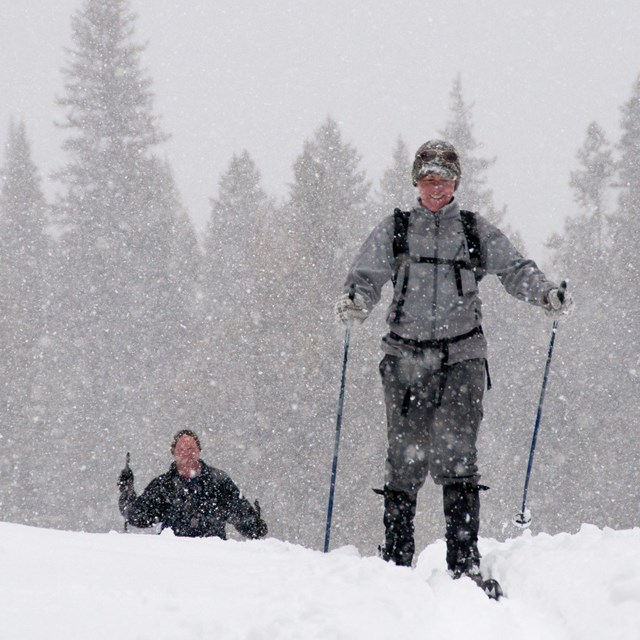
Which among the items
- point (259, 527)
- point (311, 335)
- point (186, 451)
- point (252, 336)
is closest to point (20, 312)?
point (252, 336)

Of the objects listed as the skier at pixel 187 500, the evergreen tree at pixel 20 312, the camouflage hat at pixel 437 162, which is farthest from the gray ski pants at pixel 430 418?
the evergreen tree at pixel 20 312

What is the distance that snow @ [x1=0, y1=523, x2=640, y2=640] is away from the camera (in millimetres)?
2648

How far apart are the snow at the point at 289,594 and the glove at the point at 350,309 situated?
1456 millimetres

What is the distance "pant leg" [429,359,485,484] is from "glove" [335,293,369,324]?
637 mm

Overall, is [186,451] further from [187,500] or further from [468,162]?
[468,162]

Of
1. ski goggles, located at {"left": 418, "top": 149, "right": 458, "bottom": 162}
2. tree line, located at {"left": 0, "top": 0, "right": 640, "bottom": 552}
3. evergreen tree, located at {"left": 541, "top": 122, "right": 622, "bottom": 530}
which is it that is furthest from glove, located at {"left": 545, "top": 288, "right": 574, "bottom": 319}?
evergreen tree, located at {"left": 541, "top": 122, "right": 622, "bottom": 530}

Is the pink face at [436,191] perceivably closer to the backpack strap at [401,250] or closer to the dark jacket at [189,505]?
the backpack strap at [401,250]

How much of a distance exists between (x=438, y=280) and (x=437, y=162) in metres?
0.78

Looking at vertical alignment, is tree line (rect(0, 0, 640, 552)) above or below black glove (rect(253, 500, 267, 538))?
above

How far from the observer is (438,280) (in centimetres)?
469

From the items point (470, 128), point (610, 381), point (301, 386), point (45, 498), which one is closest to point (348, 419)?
point (301, 386)

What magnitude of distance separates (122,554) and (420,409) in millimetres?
1924

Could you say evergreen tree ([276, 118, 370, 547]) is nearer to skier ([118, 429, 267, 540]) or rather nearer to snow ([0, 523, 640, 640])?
skier ([118, 429, 267, 540])

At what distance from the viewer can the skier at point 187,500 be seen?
6.96 m
